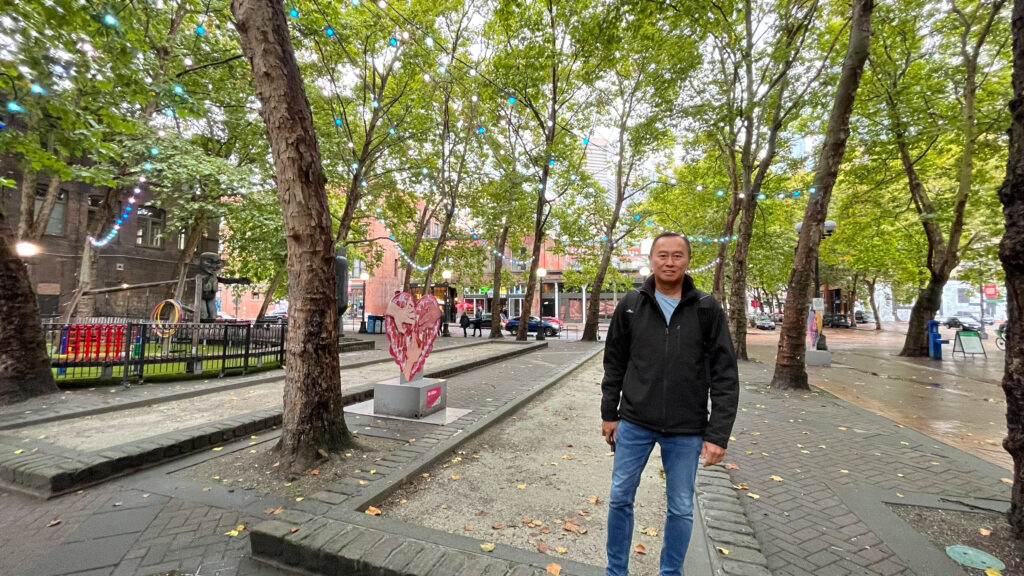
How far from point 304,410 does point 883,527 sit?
4.80m

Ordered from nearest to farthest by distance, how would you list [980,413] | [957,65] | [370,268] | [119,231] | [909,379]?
[980,413] < [909,379] < [957,65] < [119,231] < [370,268]

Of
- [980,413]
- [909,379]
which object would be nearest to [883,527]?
[980,413]

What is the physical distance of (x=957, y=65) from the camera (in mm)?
11688

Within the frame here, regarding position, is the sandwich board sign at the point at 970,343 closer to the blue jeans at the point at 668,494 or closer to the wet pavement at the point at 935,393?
the wet pavement at the point at 935,393

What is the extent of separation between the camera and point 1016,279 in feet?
9.77

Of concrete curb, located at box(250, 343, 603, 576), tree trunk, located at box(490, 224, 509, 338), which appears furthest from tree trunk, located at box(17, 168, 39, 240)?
tree trunk, located at box(490, 224, 509, 338)

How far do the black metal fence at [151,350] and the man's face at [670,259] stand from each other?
363 inches

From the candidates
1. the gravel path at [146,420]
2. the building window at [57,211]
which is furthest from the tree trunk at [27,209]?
the gravel path at [146,420]

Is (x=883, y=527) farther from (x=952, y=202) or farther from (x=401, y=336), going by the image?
(x=952, y=202)

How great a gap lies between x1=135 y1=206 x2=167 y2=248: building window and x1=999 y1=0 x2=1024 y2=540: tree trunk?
86.9ft

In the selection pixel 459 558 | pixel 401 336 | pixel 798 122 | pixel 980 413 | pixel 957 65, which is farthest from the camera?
pixel 798 122

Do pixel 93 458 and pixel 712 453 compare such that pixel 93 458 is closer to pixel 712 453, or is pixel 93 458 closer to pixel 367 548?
pixel 367 548

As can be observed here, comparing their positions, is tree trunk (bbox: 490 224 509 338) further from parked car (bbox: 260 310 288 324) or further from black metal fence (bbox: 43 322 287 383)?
black metal fence (bbox: 43 322 287 383)

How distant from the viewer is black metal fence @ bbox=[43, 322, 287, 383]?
24.3 ft
